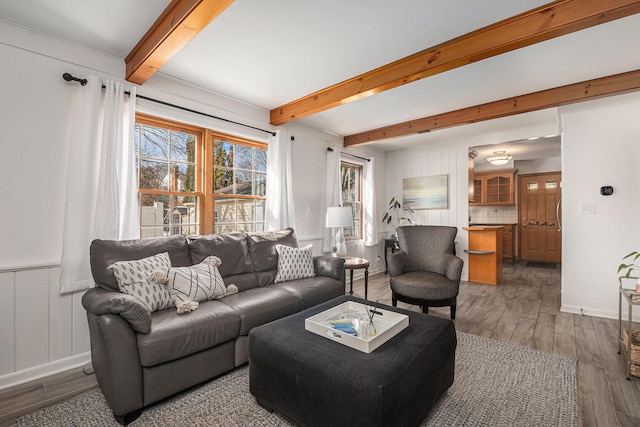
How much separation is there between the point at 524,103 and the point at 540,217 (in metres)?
4.55

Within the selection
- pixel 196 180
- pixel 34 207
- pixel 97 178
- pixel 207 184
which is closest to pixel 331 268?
pixel 207 184

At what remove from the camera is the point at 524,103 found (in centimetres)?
325

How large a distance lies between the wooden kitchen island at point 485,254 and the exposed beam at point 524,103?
202 cm

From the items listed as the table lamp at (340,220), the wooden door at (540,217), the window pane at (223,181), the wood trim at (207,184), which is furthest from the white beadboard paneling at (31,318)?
the wooden door at (540,217)

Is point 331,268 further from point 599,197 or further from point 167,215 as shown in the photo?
point 599,197

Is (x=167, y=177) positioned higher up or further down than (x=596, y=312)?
higher up

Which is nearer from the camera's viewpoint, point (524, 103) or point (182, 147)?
point (182, 147)

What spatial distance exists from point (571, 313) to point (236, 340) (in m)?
3.74

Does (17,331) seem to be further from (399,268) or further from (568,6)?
(568,6)

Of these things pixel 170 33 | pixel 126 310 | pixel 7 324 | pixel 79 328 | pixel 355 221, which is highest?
pixel 170 33

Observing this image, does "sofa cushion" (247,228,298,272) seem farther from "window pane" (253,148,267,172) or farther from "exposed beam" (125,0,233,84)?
"exposed beam" (125,0,233,84)

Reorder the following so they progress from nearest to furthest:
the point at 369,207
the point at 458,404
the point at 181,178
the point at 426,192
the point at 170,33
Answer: the point at 458,404, the point at 170,33, the point at 181,178, the point at 369,207, the point at 426,192

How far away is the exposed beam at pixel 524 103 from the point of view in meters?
2.80

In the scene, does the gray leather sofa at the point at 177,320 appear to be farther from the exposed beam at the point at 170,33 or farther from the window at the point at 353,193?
the window at the point at 353,193
